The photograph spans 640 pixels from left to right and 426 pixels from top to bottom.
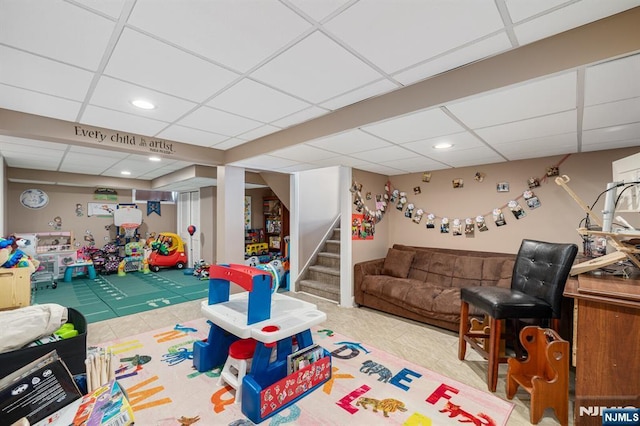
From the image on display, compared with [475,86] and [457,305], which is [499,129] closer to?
[475,86]

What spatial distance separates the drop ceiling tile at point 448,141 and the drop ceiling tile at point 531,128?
11 cm

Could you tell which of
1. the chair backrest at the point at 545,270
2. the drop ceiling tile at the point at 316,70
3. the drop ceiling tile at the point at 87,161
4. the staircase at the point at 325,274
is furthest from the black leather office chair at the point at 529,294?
the drop ceiling tile at the point at 87,161

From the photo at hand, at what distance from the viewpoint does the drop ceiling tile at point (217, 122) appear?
2500mm

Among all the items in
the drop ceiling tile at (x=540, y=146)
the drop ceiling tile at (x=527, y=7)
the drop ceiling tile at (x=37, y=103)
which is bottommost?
the drop ceiling tile at (x=540, y=146)

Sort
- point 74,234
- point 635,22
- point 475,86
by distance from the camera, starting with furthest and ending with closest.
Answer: point 74,234
point 475,86
point 635,22

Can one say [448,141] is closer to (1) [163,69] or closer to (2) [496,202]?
(2) [496,202]

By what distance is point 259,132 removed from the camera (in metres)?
3.11

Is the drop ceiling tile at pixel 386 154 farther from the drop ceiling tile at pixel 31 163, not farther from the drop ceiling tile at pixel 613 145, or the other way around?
the drop ceiling tile at pixel 31 163

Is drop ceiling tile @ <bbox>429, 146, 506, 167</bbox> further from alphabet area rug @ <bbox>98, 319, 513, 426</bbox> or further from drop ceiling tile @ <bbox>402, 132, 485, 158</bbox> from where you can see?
alphabet area rug @ <bbox>98, 319, 513, 426</bbox>

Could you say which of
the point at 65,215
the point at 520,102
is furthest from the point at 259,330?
the point at 65,215

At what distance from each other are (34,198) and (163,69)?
6.94 m

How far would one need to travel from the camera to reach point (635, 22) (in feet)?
4.18

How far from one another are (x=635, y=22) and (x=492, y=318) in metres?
1.84

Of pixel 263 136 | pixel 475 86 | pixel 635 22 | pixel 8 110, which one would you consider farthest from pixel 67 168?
pixel 635 22
